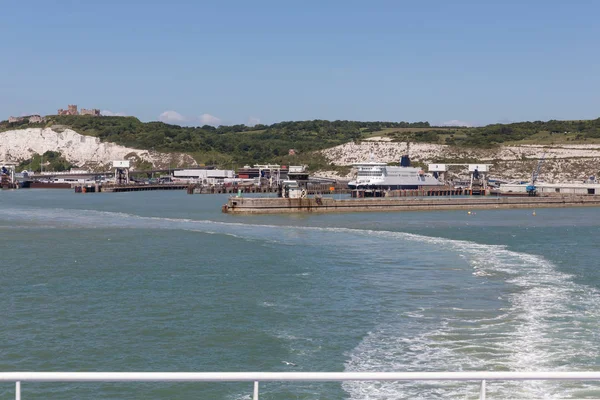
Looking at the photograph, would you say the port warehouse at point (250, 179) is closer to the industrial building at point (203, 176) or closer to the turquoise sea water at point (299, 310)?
the industrial building at point (203, 176)

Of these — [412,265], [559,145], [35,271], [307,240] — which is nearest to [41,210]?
[307,240]

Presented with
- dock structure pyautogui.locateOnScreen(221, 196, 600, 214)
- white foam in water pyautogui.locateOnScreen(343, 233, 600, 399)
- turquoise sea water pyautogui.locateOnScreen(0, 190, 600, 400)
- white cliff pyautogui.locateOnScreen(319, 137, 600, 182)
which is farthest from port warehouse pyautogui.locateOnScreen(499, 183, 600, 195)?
white foam in water pyautogui.locateOnScreen(343, 233, 600, 399)

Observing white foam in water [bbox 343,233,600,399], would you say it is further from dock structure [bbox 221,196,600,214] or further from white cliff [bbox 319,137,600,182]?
white cliff [bbox 319,137,600,182]

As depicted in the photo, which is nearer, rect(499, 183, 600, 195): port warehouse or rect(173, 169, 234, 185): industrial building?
rect(499, 183, 600, 195): port warehouse

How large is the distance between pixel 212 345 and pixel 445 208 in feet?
217

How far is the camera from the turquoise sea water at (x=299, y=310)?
1747 centimetres

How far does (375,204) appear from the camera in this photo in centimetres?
8044

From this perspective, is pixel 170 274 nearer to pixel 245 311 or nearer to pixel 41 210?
pixel 245 311

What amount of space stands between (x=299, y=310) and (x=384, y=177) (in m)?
96.8

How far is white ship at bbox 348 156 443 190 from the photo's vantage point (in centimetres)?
11888

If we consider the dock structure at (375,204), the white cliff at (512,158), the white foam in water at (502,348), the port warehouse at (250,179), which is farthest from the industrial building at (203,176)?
the white foam in water at (502,348)

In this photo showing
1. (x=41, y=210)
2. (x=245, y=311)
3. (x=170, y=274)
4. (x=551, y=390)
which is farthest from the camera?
(x=41, y=210)

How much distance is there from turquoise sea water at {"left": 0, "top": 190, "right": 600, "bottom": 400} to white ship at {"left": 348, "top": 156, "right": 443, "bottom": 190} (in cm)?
7002

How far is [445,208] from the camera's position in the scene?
83.0 m
